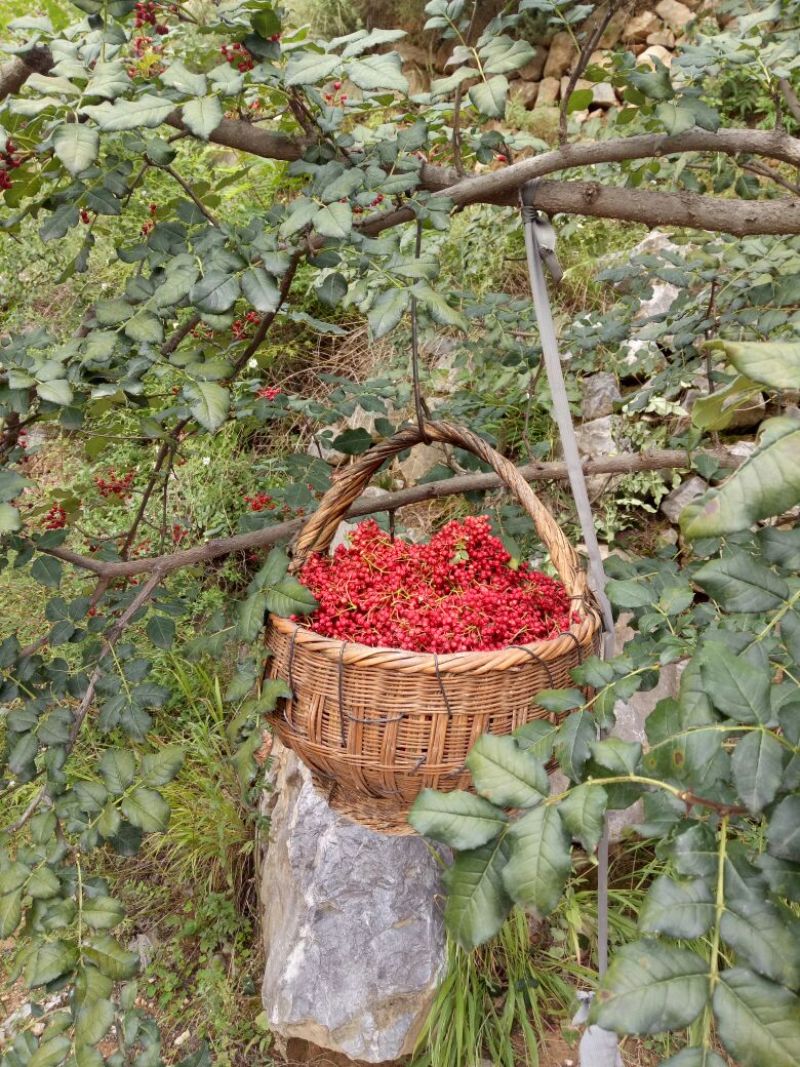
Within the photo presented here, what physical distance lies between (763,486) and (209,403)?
69cm

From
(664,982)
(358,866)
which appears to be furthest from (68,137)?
(358,866)

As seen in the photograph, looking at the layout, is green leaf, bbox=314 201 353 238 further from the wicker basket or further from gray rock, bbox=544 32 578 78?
gray rock, bbox=544 32 578 78

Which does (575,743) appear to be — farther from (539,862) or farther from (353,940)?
(353,940)

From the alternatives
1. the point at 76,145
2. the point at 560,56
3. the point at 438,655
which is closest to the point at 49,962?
the point at 438,655

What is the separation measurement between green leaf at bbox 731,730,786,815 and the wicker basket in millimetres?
359

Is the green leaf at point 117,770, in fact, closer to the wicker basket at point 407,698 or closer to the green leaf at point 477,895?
the wicker basket at point 407,698

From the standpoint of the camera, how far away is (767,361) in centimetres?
48

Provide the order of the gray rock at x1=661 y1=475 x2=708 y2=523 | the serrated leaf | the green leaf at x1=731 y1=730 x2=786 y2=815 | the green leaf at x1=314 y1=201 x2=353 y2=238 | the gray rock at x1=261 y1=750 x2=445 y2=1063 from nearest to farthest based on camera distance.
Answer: the green leaf at x1=731 y1=730 x2=786 y2=815 < the green leaf at x1=314 y1=201 x2=353 y2=238 < the serrated leaf < the gray rock at x1=261 y1=750 x2=445 y2=1063 < the gray rock at x1=661 y1=475 x2=708 y2=523

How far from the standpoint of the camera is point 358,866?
214cm

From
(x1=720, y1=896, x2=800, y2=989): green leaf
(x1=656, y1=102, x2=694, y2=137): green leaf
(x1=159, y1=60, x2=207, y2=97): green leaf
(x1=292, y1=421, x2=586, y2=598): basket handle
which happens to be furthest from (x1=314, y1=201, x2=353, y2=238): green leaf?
(x1=720, y1=896, x2=800, y2=989): green leaf

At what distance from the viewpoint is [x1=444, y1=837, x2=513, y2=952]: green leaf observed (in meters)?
0.59

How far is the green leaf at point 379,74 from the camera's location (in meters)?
0.95

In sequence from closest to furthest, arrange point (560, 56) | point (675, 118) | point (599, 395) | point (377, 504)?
point (675, 118), point (377, 504), point (599, 395), point (560, 56)

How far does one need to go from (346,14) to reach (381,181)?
14.6ft
